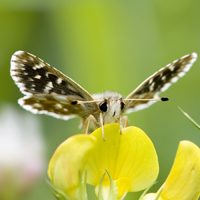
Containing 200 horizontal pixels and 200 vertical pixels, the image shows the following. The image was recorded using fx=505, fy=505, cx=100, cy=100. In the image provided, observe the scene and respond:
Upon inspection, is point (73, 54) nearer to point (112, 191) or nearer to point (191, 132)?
point (191, 132)

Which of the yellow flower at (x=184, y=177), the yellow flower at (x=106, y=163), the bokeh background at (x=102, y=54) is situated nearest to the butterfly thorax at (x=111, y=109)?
the yellow flower at (x=106, y=163)

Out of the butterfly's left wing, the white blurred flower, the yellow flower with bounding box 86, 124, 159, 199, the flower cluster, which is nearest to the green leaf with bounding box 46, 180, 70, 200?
the flower cluster

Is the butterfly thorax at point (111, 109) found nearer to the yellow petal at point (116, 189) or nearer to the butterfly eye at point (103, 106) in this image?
the butterfly eye at point (103, 106)

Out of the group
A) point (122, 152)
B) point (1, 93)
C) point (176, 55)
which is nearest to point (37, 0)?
point (1, 93)

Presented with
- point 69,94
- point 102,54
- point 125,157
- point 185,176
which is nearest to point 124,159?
point 125,157

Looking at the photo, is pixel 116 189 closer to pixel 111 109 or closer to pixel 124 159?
pixel 124 159

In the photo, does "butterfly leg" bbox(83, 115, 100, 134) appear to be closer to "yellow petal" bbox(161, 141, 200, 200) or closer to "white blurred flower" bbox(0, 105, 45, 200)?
"yellow petal" bbox(161, 141, 200, 200)
